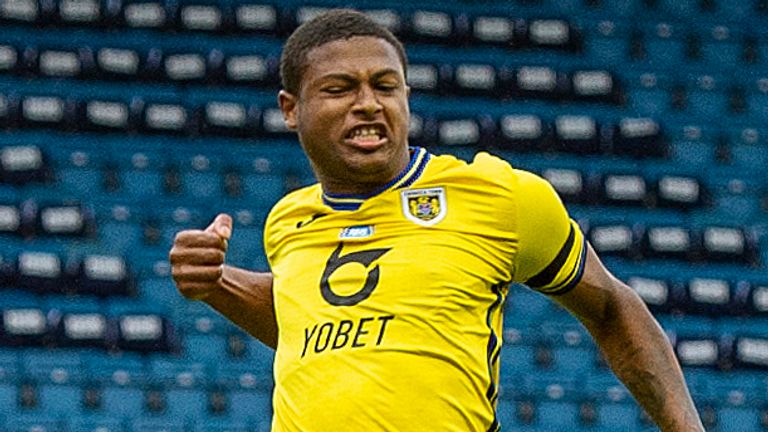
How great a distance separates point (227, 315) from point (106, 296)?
516 cm

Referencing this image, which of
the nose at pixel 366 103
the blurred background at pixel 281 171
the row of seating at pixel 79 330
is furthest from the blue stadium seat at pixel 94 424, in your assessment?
the nose at pixel 366 103

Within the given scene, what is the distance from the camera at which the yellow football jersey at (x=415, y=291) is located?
230 centimetres

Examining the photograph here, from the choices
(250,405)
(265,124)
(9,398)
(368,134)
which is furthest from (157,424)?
(368,134)

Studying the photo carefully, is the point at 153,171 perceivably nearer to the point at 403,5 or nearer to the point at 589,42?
the point at 403,5

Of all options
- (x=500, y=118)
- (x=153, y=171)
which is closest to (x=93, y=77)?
(x=153, y=171)

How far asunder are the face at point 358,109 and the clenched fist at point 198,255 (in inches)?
7.9

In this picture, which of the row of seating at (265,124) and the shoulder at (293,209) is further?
the row of seating at (265,124)

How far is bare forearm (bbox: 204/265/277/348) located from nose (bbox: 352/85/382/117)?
1.61 feet

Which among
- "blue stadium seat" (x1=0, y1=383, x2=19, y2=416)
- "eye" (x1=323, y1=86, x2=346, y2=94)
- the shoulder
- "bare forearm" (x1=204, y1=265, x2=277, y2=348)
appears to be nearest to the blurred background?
"blue stadium seat" (x1=0, y1=383, x2=19, y2=416)

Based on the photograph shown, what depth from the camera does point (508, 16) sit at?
8844mm

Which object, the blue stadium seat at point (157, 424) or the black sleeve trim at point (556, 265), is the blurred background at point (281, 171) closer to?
the blue stadium seat at point (157, 424)

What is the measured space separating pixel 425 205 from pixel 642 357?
0.41 m

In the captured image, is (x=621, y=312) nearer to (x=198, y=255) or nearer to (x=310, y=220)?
(x=310, y=220)

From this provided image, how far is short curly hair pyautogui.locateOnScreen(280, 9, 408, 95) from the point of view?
2.43 m
